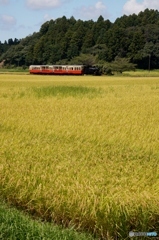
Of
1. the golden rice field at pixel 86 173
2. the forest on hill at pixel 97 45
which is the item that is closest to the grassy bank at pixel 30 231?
the golden rice field at pixel 86 173

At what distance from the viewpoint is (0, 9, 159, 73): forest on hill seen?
71.1 m

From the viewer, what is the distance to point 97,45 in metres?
78.4

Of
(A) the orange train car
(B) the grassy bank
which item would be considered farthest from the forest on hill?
(B) the grassy bank

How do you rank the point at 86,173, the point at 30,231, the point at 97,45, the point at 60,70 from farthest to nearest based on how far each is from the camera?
the point at 97,45 < the point at 60,70 < the point at 86,173 < the point at 30,231

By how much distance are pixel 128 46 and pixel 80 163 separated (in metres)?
73.1

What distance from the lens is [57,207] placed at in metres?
3.60

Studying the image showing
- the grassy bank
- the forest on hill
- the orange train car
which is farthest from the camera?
the forest on hill

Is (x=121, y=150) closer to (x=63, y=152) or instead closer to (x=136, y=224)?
(x=63, y=152)

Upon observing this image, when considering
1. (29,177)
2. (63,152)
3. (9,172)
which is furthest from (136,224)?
(63,152)

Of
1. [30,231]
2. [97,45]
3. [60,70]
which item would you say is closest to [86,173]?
[30,231]

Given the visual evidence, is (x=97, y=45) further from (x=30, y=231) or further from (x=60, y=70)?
(x=30, y=231)

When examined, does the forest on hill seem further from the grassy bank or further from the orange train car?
the grassy bank

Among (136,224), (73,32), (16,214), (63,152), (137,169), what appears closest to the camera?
(136,224)

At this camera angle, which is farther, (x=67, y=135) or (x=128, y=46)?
(x=128, y=46)
